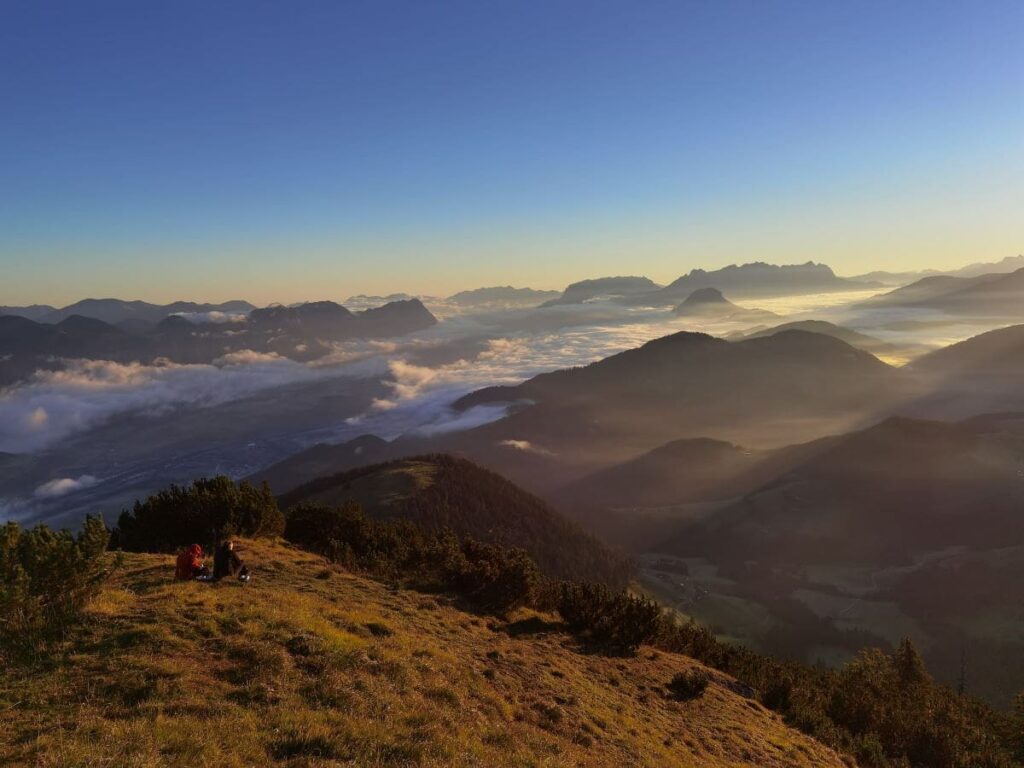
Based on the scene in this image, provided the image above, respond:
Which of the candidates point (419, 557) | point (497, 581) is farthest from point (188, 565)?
point (497, 581)

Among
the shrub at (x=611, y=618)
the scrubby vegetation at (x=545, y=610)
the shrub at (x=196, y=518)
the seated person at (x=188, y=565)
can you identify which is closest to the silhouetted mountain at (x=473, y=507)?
the scrubby vegetation at (x=545, y=610)

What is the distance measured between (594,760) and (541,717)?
7.40 feet

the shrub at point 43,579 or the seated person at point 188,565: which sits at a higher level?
the shrub at point 43,579

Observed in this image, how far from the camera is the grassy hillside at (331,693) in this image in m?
10.0

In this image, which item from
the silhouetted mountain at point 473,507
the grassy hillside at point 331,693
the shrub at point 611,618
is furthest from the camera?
the silhouetted mountain at point 473,507

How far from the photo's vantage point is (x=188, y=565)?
1939 centimetres

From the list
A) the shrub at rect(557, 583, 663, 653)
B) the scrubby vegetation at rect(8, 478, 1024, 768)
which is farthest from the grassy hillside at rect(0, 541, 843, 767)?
the shrub at rect(557, 583, 663, 653)

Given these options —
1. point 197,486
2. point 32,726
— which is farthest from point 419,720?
point 197,486

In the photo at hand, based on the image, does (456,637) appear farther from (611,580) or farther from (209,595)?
(611,580)

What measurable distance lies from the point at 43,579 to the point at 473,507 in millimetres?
148174

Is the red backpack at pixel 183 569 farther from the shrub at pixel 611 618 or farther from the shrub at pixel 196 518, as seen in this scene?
the shrub at pixel 611 618

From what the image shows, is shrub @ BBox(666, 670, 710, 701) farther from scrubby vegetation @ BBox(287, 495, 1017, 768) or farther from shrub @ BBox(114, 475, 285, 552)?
shrub @ BBox(114, 475, 285, 552)

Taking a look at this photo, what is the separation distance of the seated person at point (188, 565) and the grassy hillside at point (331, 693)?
67 centimetres

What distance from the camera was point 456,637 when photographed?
20.7m
